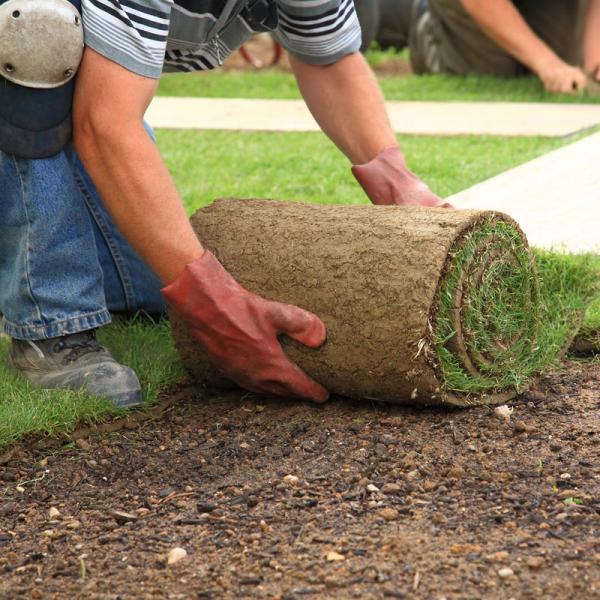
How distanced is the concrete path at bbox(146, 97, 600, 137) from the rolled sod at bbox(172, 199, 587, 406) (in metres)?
3.11

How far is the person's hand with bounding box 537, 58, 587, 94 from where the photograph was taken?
649cm

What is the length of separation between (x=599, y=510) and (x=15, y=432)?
1293mm

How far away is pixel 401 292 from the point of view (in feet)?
7.82

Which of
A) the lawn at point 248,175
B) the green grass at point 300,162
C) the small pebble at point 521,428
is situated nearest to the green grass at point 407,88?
the lawn at point 248,175

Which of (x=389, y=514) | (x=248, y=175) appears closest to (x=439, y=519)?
(x=389, y=514)

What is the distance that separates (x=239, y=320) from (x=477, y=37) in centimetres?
530

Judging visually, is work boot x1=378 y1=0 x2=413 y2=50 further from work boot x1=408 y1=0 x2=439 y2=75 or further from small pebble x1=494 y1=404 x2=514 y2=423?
small pebble x1=494 y1=404 x2=514 y2=423

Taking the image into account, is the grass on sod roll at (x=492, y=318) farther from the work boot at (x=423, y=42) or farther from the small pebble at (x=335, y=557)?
the work boot at (x=423, y=42)

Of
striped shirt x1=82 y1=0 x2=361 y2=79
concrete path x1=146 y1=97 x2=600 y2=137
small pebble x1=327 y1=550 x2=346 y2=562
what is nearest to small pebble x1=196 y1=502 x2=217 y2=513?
small pebble x1=327 y1=550 x2=346 y2=562

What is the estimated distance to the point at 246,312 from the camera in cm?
248

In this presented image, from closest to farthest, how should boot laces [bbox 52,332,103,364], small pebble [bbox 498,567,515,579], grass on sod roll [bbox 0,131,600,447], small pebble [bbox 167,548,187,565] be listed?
1. small pebble [bbox 498,567,515,579]
2. small pebble [bbox 167,548,187,565]
3. boot laces [bbox 52,332,103,364]
4. grass on sod roll [bbox 0,131,600,447]

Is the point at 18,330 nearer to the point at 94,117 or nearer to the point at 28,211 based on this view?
the point at 28,211

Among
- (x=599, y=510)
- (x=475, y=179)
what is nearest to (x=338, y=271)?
(x=599, y=510)

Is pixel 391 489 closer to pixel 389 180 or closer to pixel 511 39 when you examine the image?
pixel 389 180
